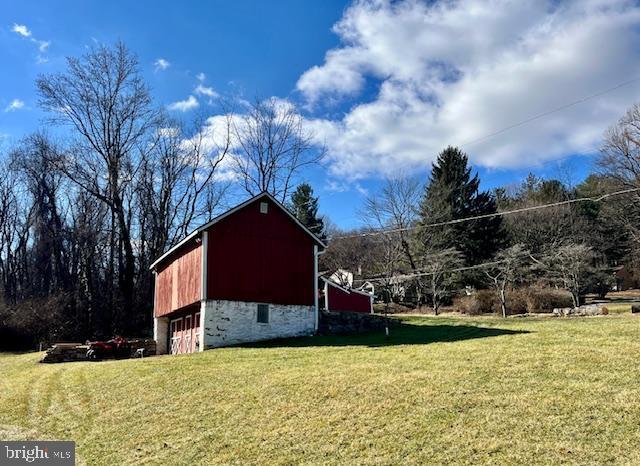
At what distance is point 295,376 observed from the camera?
1312 centimetres

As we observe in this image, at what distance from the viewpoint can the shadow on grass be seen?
61.0 ft

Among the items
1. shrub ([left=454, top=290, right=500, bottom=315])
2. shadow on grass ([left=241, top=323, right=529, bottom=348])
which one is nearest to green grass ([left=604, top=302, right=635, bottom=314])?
shrub ([left=454, top=290, right=500, bottom=315])

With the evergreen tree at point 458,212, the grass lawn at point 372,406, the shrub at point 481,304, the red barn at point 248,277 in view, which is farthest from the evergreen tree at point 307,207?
the grass lawn at point 372,406

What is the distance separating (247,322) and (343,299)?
52.3 ft

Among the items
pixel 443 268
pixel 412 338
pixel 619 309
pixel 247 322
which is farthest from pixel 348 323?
pixel 443 268

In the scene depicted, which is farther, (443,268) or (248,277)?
(443,268)

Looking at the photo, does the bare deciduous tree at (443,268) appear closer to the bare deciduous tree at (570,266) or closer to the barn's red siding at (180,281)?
the bare deciduous tree at (570,266)

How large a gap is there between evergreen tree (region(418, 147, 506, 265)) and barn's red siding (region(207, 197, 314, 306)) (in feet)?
73.2

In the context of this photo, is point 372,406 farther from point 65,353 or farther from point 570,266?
point 570,266

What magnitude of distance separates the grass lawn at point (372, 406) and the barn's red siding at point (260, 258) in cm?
641

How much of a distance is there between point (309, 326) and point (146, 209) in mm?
24932

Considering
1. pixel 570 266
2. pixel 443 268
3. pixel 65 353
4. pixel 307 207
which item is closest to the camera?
pixel 65 353

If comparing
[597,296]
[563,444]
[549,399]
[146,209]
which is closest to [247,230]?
[549,399]

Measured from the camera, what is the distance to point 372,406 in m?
9.77
